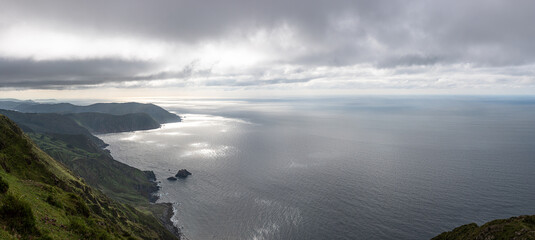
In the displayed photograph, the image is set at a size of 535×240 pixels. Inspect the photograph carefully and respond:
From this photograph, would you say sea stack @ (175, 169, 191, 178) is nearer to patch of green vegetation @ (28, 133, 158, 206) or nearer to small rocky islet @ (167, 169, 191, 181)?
small rocky islet @ (167, 169, 191, 181)

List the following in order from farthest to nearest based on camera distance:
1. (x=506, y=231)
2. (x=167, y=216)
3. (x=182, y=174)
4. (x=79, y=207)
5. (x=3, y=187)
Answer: (x=182, y=174), (x=167, y=216), (x=506, y=231), (x=79, y=207), (x=3, y=187)

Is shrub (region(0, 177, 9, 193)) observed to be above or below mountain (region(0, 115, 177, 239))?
above

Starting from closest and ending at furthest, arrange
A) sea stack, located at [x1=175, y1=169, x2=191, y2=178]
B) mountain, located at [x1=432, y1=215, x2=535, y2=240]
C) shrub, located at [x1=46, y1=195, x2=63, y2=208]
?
1. shrub, located at [x1=46, y1=195, x2=63, y2=208]
2. mountain, located at [x1=432, y1=215, x2=535, y2=240]
3. sea stack, located at [x1=175, y1=169, x2=191, y2=178]

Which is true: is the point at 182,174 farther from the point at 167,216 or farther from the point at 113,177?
the point at 167,216

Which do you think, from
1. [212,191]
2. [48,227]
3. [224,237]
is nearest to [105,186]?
[212,191]

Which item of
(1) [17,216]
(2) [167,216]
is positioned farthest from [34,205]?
(2) [167,216]

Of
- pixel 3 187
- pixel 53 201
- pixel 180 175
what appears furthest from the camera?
pixel 180 175

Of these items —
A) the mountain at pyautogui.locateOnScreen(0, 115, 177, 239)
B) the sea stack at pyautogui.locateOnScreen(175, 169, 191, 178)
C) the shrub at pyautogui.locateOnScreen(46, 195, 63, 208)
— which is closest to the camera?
the mountain at pyautogui.locateOnScreen(0, 115, 177, 239)

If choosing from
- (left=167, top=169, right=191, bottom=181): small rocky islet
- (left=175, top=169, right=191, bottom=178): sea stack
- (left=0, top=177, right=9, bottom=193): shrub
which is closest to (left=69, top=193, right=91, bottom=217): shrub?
(left=0, top=177, right=9, bottom=193): shrub

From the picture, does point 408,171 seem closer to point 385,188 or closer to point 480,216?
point 385,188
